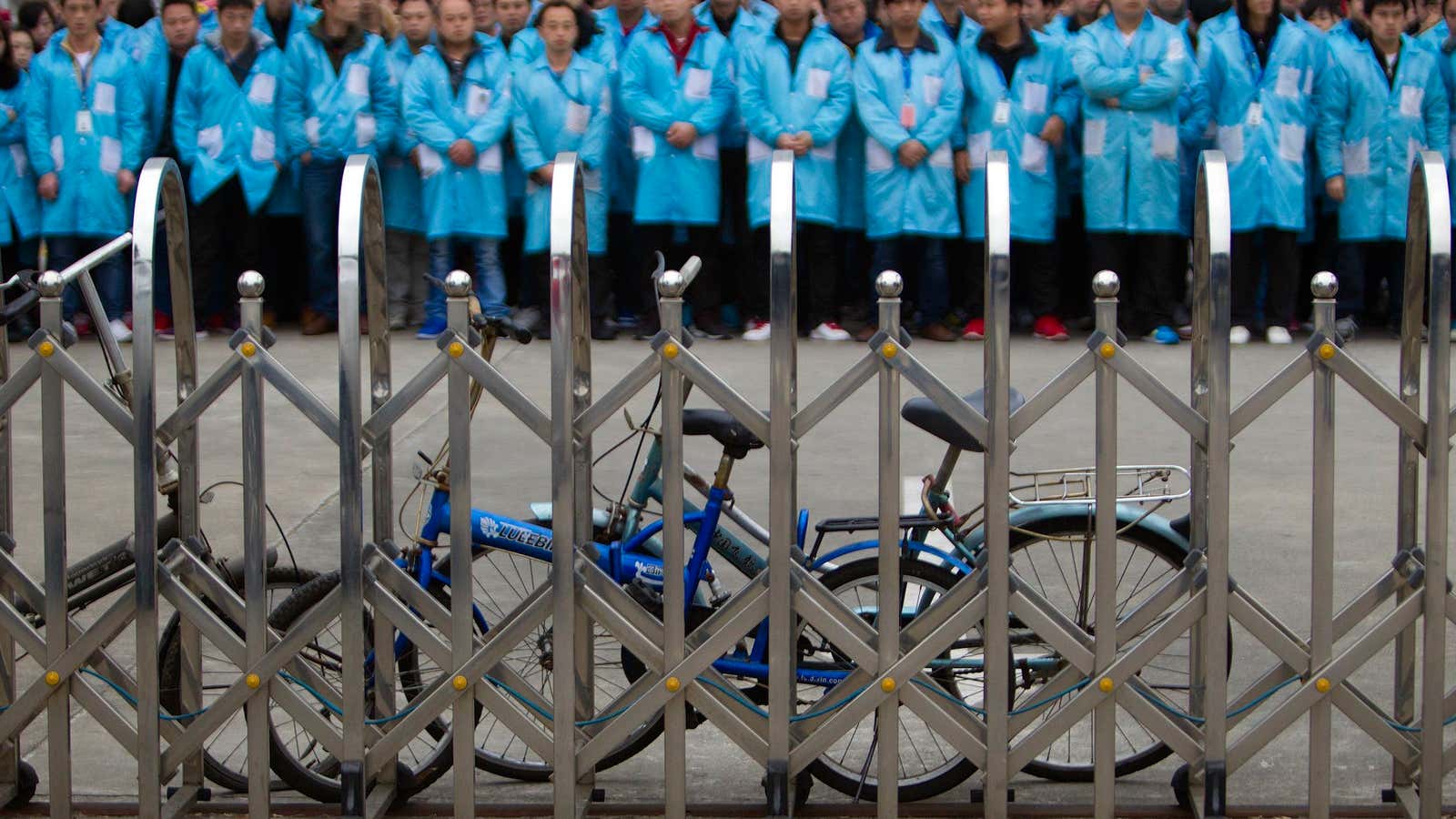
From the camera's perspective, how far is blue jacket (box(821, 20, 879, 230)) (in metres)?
11.1

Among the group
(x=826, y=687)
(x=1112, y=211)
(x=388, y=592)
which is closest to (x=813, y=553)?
(x=826, y=687)

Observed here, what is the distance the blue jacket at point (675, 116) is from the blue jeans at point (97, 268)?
290cm

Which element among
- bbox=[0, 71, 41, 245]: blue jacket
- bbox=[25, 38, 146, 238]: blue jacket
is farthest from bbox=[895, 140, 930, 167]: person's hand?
bbox=[0, 71, 41, 245]: blue jacket

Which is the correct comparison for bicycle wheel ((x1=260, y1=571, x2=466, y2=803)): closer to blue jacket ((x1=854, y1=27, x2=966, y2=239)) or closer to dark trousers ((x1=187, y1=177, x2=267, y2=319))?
blue jacket ((x1=854, y1=27, x2=966, y2=239))

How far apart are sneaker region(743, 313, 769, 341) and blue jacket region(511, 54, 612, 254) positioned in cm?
96

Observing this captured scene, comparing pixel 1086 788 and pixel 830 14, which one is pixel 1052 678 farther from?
pixel 830 14

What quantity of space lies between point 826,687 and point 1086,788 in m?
0.68

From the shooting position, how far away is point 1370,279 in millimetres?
11477

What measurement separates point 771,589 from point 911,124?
690 cm

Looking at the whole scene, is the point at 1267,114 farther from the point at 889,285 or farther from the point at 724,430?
the point at 889,285

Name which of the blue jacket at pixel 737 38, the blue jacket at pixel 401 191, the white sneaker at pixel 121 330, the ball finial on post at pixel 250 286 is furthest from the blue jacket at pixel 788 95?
the ball finial on post at pixel 250 286

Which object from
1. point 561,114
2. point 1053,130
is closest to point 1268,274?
point 1053,130

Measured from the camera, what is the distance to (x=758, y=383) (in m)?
9.72

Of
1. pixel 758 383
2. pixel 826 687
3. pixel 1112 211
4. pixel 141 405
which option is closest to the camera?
pixel 141 405
